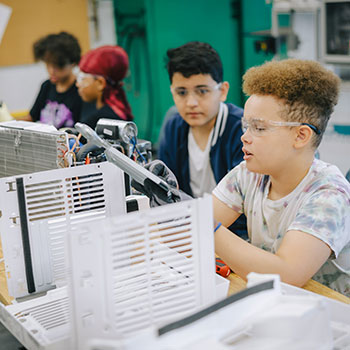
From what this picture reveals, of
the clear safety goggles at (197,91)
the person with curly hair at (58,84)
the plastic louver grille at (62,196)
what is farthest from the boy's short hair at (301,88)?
the person with curly hair at (58,84)

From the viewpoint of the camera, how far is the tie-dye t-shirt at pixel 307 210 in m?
1.26

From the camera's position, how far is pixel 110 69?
3.05 m

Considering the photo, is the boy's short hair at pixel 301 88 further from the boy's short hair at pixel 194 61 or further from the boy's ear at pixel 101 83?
the boy's ear at pixel 101 83

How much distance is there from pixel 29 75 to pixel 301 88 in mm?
4384

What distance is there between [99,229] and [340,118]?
2906 mm

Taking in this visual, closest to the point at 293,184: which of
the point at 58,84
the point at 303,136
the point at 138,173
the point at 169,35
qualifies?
the point at 303,136

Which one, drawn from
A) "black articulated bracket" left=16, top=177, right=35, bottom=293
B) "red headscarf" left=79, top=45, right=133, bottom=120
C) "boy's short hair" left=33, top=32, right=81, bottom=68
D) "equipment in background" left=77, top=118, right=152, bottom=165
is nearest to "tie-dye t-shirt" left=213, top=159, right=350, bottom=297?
"equipment in background" left=77, top=118, right=152, bottom=165

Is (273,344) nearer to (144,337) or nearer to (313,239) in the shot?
(144,337)

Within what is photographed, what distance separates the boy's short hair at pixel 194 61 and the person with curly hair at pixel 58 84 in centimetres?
139

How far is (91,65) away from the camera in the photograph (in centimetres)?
303

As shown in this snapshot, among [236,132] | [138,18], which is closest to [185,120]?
[236,132]

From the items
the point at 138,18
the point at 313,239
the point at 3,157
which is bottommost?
the point at 313,239

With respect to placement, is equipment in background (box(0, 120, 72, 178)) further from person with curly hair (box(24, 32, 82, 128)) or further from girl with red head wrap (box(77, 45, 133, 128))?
person with curly hair (box(24, 32, 82, 128))

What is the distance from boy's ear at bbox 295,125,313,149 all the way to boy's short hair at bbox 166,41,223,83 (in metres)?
0.94
